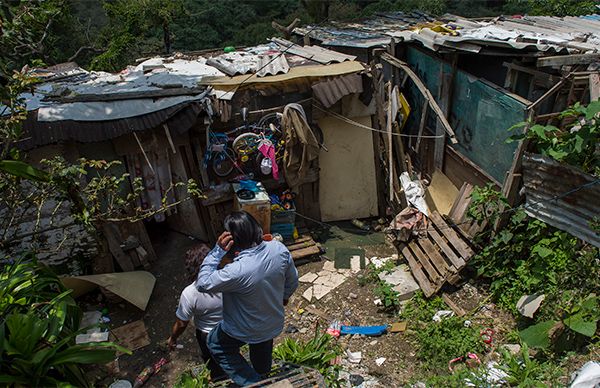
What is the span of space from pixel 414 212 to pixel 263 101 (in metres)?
3.06

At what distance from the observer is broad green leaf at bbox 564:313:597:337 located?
464cm

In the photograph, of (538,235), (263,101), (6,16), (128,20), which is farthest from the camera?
(128,20)

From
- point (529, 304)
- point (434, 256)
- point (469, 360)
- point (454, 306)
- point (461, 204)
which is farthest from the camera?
point (461, 204)

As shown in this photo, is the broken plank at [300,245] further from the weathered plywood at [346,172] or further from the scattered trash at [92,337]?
the scattered trash at [92,337]

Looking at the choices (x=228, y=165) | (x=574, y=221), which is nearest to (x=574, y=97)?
(x=574, y=221)

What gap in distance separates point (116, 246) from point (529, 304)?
18.4 feet

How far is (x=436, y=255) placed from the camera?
6.89 metres

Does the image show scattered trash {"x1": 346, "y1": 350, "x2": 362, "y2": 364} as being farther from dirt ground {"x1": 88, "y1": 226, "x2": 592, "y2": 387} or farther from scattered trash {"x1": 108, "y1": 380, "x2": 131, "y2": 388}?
scattered trash {"x1": 108, "y1": 380, "x2": 131, "y2": 388}

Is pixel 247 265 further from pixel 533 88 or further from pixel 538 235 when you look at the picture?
pixel 533 88

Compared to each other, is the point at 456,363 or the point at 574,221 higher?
the point at 574,221

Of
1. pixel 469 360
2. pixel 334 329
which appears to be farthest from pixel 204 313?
pixel 469 360

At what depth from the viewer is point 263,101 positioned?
759 centimetres

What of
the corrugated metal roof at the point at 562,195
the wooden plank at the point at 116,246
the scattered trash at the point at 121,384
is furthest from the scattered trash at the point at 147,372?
the corrugated metal roof at the point at 562,195

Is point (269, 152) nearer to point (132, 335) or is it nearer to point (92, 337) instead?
point (132, 335)
